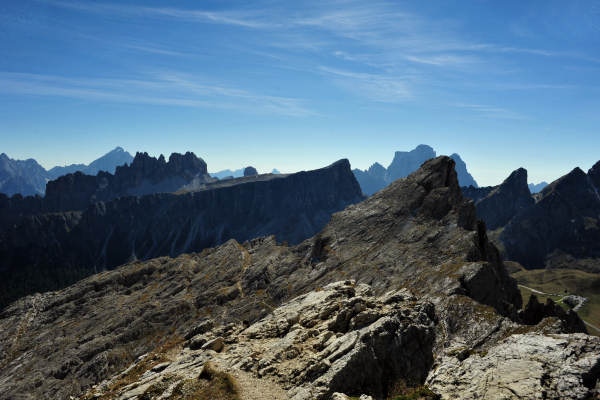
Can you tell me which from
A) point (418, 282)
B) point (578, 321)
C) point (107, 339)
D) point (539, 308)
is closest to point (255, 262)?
point (107, 339)

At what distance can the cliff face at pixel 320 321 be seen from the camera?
28375mm

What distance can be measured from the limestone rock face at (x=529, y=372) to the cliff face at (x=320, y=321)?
11 cm

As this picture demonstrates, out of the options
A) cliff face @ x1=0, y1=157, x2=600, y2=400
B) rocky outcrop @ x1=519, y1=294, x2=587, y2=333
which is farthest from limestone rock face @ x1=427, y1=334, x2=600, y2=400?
rocky outcrop @ x1=519, y1=294, x2=587, y2=333

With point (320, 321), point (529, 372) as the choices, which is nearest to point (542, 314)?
point (320, 321)

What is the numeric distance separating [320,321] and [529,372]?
20.4 metres

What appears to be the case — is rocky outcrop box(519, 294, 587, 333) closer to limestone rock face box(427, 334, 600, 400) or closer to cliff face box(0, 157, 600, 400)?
cliff face box(0, 157, 600, 400)

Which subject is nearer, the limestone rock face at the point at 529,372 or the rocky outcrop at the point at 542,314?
the limestone rock face at the point at 529,372

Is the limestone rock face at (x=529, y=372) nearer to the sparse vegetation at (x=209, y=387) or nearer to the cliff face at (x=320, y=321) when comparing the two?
the cliff face at (x=320, y=321)

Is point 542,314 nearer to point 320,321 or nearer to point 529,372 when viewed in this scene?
point 320,321

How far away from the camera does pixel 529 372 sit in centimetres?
2252

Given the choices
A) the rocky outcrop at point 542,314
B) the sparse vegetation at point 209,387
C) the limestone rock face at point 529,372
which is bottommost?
the rocky outcrop at point 542,314

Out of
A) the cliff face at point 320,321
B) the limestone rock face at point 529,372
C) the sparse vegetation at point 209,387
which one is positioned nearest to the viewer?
the limestone rock face at point 529,372

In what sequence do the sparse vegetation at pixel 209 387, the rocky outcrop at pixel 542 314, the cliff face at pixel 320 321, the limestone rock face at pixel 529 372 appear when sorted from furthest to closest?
the rocky outcrop at pixel 542 314 → the sparse vegetation at pixel 209 387 → the cliff face at pixel 320 321 → the limestone rock face at pixel 529 372

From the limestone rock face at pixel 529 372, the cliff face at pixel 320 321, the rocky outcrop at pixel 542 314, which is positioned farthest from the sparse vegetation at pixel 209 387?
the rocky outcrop at pixel 542 314
